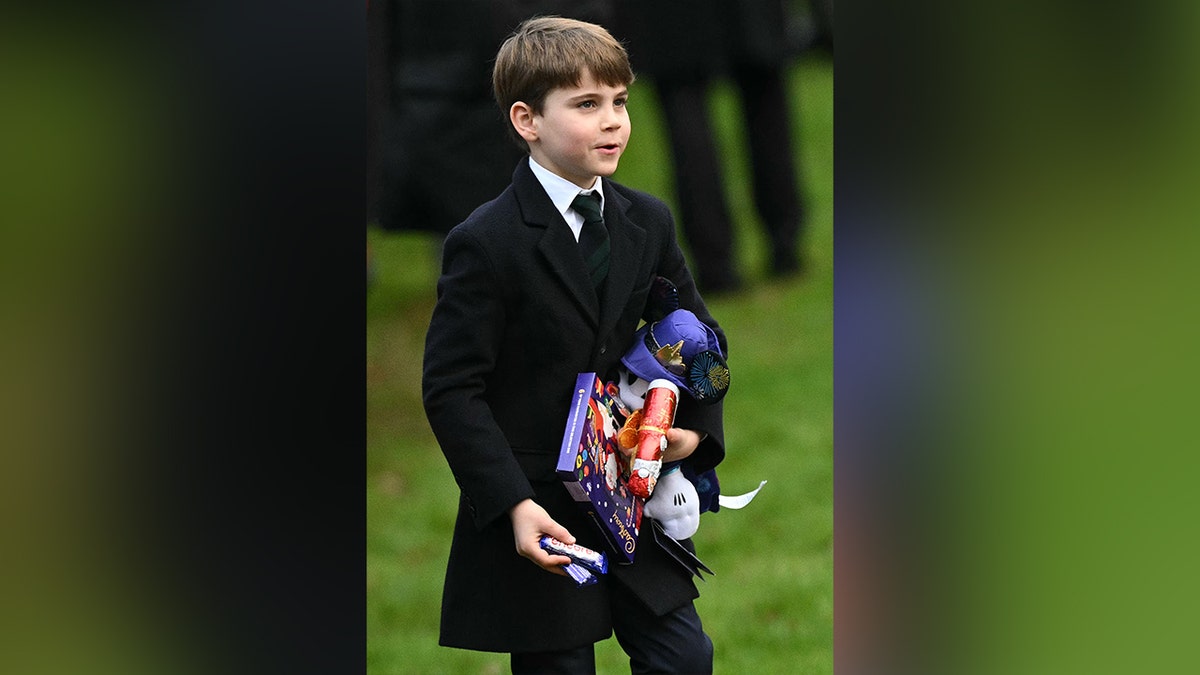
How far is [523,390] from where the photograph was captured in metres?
2.97

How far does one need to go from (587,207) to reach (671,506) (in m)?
0.60

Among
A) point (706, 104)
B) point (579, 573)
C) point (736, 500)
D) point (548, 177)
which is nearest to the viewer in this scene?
point (579, 573)

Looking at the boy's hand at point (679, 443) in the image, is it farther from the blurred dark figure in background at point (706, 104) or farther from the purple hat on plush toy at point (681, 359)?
the blurred dark figure in background at point (706, 104)

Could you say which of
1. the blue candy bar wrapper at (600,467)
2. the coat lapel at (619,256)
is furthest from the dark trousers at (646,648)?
the coat lapel at (619,256)

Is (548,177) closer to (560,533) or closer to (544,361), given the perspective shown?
(544,361)

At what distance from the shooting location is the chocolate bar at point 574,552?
289cm

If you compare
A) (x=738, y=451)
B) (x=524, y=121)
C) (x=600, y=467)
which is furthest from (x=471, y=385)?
(x=738, y=451)

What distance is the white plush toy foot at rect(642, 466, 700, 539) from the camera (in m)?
3.06

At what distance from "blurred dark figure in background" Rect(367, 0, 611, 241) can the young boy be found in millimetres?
278
